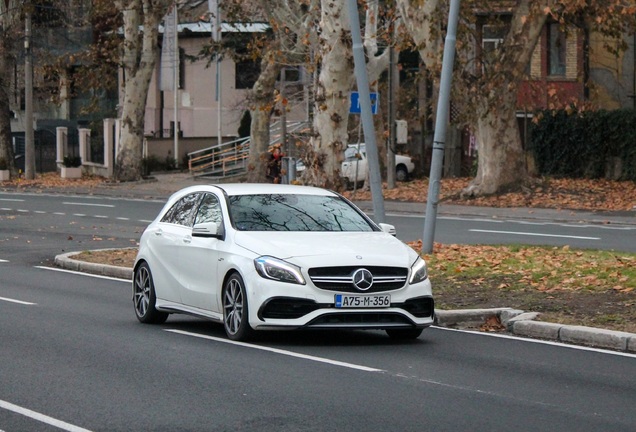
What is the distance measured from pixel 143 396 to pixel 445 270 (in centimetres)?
829

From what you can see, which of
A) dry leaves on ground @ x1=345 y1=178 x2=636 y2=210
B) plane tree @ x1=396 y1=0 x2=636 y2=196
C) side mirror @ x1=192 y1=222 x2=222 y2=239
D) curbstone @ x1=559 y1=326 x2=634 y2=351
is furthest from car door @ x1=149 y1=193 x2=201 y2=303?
dry leaves on ground @ x1=345 y1=178 x2=636 y2=210

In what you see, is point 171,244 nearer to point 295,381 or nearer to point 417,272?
point 417,272

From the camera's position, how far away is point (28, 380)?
33.8ft

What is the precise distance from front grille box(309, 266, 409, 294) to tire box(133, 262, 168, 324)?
9.24ft

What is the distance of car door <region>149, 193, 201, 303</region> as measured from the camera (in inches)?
539

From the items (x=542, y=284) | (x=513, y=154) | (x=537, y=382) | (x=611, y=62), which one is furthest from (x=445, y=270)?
(x=611, y=62)

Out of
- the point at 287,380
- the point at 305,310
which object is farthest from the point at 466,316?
the point at 287,380

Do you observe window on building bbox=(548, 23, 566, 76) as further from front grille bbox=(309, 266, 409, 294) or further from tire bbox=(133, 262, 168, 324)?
front grille bbox=(309, 266, 409, 294)

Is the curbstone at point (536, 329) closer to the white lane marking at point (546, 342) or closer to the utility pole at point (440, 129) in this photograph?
the white lane marking at point (546, 342)

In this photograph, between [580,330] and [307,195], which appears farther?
[307,195]

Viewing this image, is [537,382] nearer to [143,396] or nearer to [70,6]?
[143,396]

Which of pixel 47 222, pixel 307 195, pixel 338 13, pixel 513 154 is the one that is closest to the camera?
pixel 307 195

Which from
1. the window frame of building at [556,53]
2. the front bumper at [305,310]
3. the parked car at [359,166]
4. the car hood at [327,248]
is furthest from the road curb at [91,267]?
the window frame of building at [556,53]

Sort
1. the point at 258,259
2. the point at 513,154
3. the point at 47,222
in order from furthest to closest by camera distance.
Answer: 1. the point at 513,154
2. the point at 47,222
3. the point at 258,259
